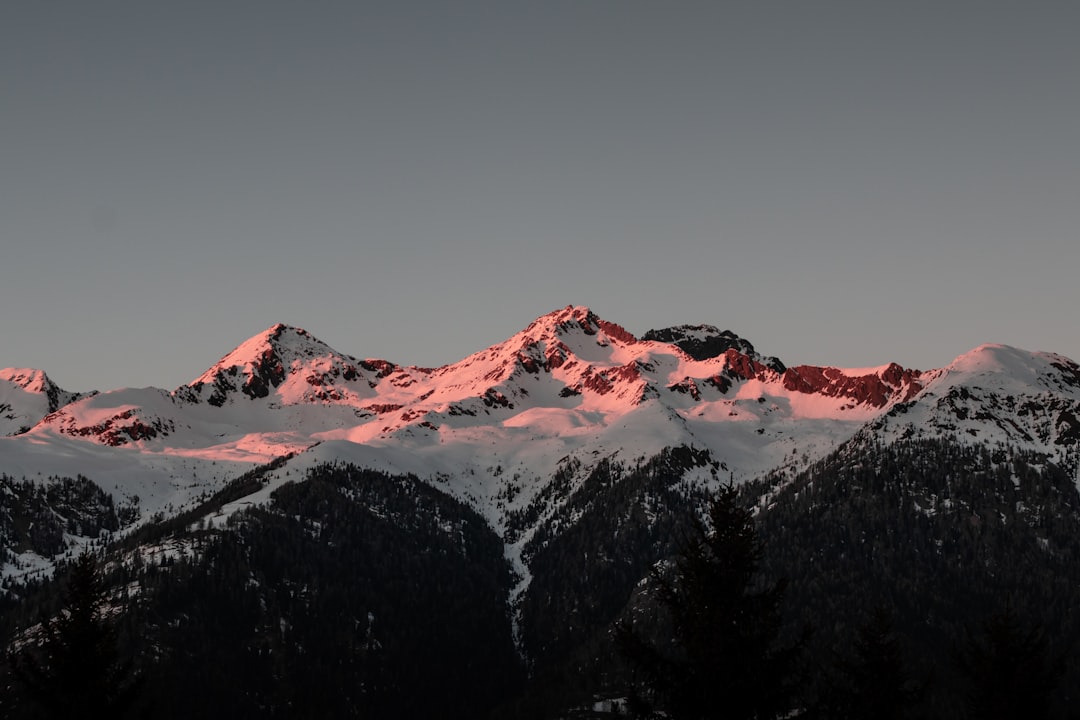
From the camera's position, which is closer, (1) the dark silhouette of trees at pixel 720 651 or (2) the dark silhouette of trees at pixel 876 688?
(1) the dark silhouette of trees at pixel 720 651

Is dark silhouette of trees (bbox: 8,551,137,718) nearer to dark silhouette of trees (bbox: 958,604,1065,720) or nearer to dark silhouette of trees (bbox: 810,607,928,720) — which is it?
dark silhouette of trees (bbox: 810,607,928,720)

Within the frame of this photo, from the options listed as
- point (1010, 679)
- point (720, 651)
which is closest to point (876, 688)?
point (1010, 679)

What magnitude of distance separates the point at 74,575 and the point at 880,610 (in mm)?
46728

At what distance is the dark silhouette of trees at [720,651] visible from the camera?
43906mm

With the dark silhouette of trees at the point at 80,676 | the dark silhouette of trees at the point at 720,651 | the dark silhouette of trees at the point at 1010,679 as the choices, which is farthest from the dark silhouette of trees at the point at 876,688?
the dark silhouette of trees at the point at 80,676

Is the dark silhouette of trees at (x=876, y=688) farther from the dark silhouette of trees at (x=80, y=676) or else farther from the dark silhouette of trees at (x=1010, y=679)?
the dark silhouette of trees at (x=80, y=676)

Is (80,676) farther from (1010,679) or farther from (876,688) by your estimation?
(1010,679)

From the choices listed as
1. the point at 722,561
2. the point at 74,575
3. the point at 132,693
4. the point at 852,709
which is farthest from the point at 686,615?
the point at 74,575

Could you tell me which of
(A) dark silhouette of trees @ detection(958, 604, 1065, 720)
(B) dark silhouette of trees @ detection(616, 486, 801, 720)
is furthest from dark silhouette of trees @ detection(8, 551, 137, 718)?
(A) dark silhouette of trees @ detection(958, 604, 1065, 720)

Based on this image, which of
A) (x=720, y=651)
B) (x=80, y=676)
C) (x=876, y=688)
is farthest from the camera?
(x=876, y=688)

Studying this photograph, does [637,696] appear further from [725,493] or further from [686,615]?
[725,493]

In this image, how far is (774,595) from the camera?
44656 millimetres

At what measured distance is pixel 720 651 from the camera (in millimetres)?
44062

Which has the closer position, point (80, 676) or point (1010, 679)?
point (80, 676)
